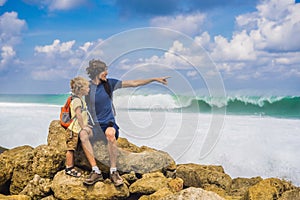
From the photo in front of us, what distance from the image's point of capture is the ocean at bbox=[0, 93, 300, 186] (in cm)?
682

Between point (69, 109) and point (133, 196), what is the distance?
5.82 ft

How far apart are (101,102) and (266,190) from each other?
2.81m

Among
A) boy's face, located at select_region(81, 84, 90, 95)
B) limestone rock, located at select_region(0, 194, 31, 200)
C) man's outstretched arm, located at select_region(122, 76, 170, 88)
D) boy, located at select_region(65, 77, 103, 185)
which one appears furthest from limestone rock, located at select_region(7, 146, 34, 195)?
man's outstretched arm, located at select_region(122, 76, 170, 88)

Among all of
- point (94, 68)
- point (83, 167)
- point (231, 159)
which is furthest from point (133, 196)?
point (231, 159)

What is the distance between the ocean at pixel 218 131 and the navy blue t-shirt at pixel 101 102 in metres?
0.46

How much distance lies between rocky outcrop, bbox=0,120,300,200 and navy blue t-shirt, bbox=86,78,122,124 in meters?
0.52

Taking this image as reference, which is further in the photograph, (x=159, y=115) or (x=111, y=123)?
(x=159, y=115)

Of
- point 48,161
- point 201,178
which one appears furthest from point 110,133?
point 201,178

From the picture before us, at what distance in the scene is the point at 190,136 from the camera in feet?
21.7

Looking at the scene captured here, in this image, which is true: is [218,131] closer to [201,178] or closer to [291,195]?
[201,178]

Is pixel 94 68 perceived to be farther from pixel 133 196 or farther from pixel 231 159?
pixel 231 159

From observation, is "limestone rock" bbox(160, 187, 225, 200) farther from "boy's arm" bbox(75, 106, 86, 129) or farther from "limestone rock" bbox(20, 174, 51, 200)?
"limestone rock" bbox(20, 174, 51, 200)

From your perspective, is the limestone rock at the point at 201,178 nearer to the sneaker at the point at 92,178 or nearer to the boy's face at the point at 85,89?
the sneaker at the point at 92,178

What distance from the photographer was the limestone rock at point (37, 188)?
6481mm
